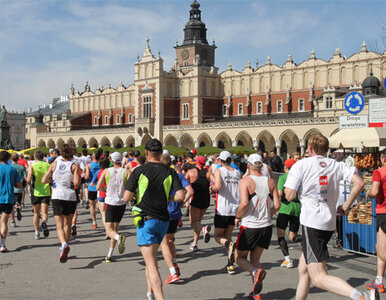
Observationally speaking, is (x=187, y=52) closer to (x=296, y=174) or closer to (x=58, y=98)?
(x=58, y=98)

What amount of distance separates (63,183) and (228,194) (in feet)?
9.26

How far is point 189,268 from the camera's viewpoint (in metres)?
7.47

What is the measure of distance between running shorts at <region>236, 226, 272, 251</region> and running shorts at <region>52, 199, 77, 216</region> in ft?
11.1

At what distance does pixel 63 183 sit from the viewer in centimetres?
813

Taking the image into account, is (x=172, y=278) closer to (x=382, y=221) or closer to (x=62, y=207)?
(x=62, y=207)

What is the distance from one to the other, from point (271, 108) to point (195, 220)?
46.6m

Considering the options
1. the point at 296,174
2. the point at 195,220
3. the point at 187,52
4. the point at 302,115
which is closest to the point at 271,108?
the point at 302,115

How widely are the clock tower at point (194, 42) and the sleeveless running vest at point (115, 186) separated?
6307 centimetres

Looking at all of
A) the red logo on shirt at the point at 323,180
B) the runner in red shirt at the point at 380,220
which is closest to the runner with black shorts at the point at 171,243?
the red logo on shirt at the point at 323,180

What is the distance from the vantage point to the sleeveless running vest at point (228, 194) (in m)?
7.50

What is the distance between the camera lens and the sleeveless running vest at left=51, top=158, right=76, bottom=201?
8086mm

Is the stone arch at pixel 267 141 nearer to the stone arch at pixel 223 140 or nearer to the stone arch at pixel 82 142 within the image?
the stone arch at pixel 223 140

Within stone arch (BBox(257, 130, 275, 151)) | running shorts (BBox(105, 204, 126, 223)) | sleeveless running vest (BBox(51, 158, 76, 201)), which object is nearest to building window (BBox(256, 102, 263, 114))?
stone arch (BBox(257, 130, 275, 151))

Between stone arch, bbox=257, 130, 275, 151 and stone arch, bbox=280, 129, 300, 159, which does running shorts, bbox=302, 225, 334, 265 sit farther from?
stone arch, bbox=257, 130, 275, 151
